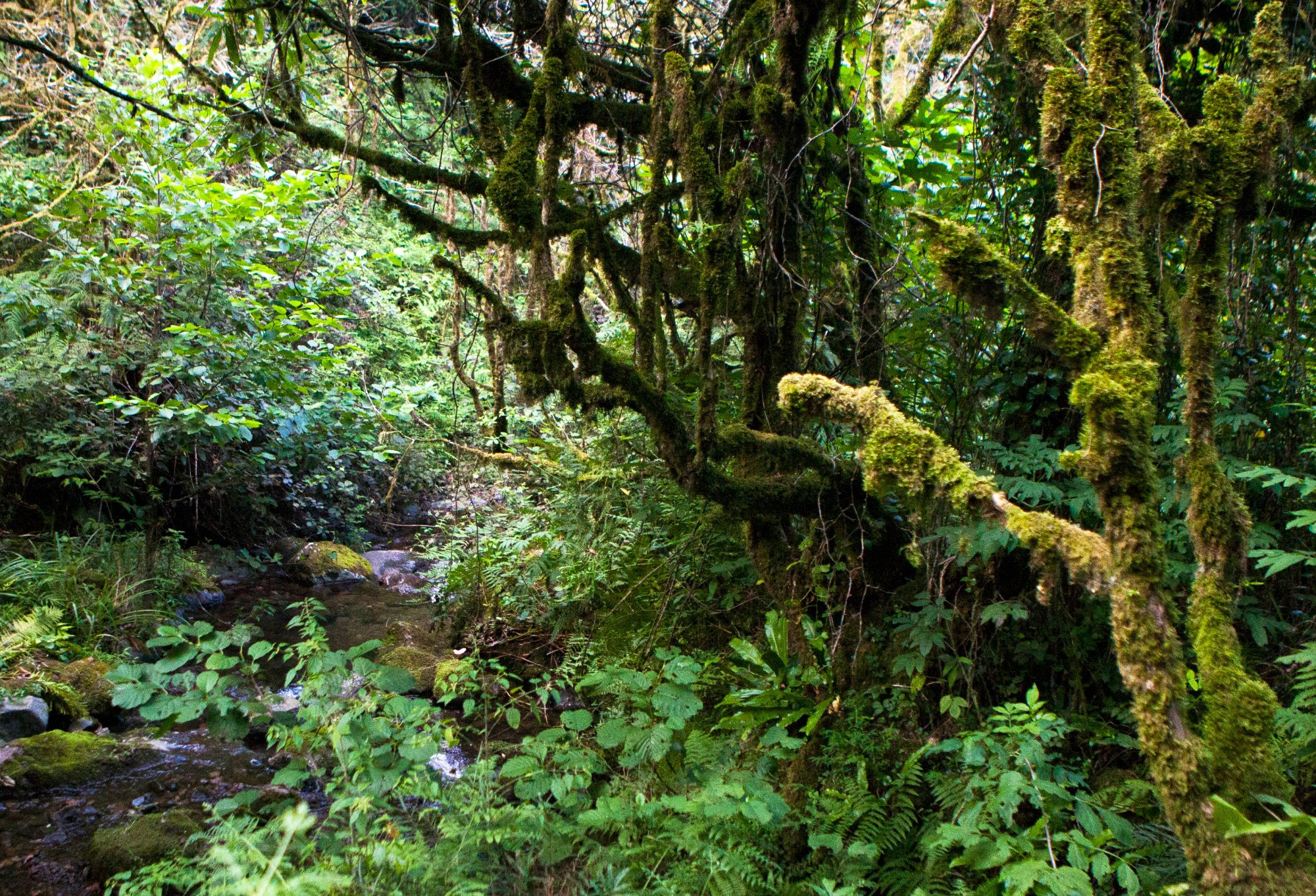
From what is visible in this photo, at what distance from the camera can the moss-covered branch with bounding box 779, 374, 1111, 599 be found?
1470 mm

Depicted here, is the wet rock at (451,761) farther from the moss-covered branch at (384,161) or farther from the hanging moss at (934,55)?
the hanging moss at (934,55)

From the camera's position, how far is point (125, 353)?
6426mm

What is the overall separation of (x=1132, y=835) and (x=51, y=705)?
20.1 feet

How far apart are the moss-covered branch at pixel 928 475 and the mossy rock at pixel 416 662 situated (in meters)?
Result: 4.48

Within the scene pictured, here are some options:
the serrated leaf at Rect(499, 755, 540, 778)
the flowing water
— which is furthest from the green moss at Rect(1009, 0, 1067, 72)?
the flowing water

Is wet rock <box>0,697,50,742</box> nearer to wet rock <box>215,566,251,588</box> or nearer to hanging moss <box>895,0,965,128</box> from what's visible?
wet rock <box>215,566,251,588</box>

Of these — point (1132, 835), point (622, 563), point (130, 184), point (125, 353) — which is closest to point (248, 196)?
point (130, 184)

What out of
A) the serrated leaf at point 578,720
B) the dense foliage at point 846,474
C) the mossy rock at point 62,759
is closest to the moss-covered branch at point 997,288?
the dense foliage at point 846,474

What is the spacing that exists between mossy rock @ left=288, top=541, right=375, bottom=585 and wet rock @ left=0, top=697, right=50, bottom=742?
12.7 ft

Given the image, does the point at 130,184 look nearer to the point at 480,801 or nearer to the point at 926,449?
the point at 480,801

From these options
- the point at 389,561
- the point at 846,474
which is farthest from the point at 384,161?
the point at 389,561

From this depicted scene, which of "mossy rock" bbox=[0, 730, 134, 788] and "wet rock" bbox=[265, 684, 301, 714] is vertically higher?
"wet rock" bbox=[265, 684, 301, 714]

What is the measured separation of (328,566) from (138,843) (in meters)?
5.72

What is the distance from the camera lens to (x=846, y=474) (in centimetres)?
306
